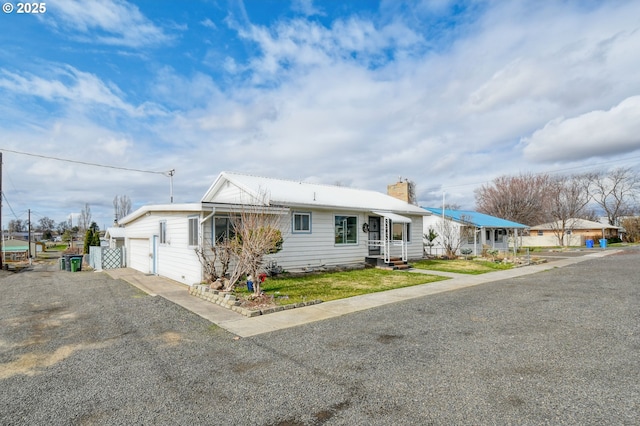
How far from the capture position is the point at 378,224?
57.3 ft

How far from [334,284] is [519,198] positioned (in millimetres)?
39395

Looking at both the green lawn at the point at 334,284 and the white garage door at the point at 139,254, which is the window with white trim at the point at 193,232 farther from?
the white garage door at the point at 139,254

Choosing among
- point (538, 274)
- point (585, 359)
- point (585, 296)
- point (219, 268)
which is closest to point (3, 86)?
point (219, 268)

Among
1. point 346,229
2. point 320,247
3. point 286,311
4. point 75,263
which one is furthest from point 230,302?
point 75,263

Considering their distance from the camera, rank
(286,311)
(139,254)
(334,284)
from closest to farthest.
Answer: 1. (286,311)
2. (334,284)
3. (139,254)

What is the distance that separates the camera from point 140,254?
1752 cm

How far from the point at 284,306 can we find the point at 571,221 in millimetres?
50119

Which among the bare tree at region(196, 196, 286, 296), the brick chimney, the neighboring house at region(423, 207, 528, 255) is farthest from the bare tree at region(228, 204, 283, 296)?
the neighboring house at region(423, 207, 528, 255)

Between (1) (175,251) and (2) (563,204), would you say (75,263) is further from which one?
(2) (563,204)

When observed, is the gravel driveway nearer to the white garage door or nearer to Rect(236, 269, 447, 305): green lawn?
Rect(236, 269, 447, 305): green lawn

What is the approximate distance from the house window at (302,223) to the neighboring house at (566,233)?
38465 millimetres

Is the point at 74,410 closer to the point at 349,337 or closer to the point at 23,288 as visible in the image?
the point at 349,337

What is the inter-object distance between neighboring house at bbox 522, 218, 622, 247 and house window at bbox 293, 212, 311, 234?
3846 centimetres

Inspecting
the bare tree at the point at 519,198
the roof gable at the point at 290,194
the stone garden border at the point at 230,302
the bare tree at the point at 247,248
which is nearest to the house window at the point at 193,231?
the bare tree at the point at 247,248
